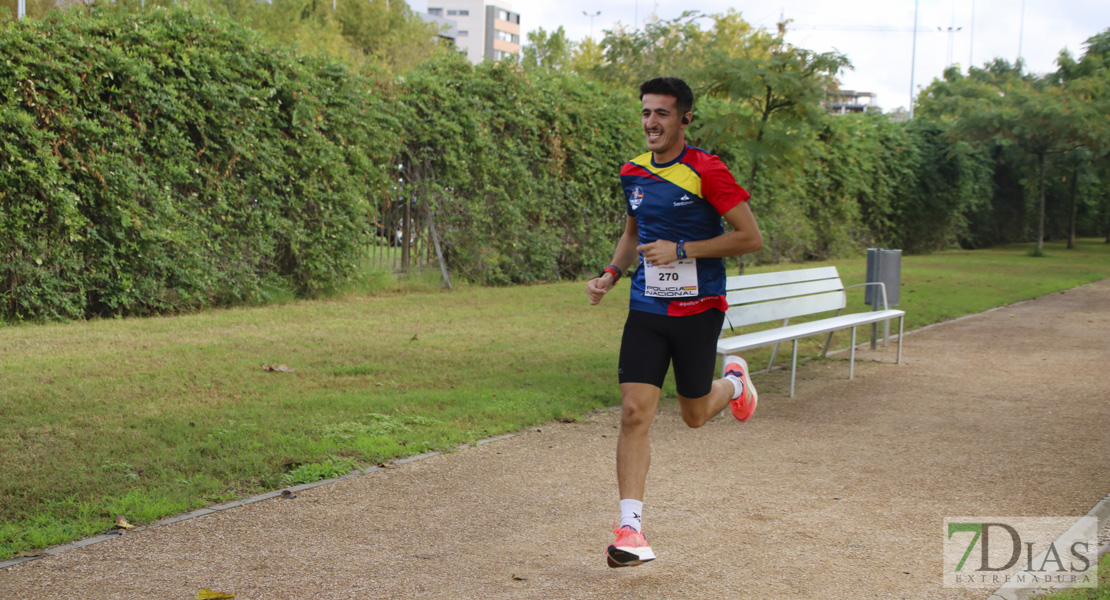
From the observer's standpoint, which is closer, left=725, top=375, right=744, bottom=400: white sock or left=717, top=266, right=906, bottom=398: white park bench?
left=725, top=375, right=744, bottom=400: white sock

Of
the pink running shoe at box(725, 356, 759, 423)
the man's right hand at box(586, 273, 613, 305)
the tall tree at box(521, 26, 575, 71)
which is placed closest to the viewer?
the man's right hand at box(586, 273, 613, 305)

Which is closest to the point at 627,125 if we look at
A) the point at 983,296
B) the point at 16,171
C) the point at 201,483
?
the point at 983,296

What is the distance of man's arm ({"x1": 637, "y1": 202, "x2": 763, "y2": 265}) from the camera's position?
157 inches

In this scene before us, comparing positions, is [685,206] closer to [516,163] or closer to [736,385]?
[736,385]

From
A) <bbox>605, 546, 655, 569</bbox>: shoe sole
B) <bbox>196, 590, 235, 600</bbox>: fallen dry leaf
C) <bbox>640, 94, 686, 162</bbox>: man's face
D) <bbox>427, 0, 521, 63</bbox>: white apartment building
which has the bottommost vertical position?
<bbox>196, 590, 235, 600</bbox>: fallen dry leaf

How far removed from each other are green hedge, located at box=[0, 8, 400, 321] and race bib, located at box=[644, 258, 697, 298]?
7.80 m

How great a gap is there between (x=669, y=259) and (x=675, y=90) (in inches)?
28.0

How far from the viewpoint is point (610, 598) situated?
3.65 metres

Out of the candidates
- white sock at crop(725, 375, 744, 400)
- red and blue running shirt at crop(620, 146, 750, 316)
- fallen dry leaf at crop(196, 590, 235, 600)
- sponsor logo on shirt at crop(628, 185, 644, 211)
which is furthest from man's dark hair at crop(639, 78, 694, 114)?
fallen dry leaf at crop(196, 590, 235, 600)

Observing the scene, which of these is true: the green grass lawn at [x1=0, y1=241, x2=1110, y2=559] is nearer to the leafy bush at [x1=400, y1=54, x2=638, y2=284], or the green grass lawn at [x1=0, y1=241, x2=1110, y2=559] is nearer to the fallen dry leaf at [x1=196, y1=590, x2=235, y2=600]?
the fallen dry leaf at [x1=196, y1=590, x2=235, y2=600]

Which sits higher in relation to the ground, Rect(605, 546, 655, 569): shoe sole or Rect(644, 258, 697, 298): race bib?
Rect(644, 258, 697, 298): race bib

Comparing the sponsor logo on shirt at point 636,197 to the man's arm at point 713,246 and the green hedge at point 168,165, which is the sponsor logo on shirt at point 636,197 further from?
the green hedge at point 168,165

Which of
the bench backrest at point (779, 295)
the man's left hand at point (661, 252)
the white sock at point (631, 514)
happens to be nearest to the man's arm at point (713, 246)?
the man's left hand at point (661, 252)

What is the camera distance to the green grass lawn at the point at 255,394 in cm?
488
